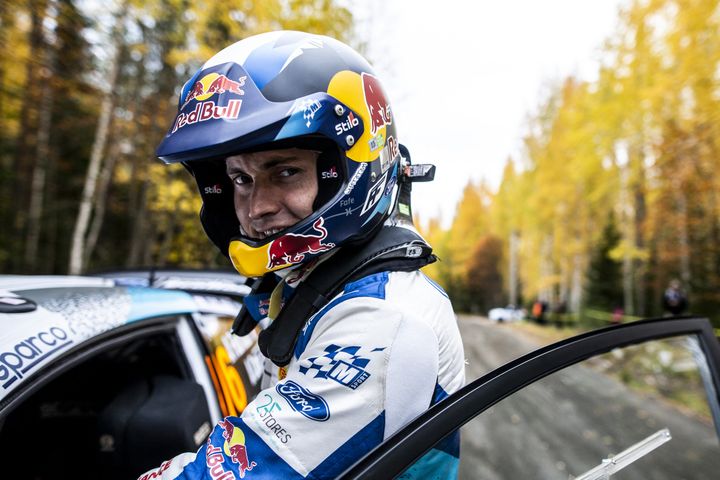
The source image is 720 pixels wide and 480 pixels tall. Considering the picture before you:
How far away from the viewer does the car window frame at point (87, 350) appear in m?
1.21

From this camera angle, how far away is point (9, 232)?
567 inches

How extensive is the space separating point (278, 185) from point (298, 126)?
187 millimetres

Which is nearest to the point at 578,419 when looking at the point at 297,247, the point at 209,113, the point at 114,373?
the point at 297,247

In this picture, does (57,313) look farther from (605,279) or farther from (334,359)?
(605,279)

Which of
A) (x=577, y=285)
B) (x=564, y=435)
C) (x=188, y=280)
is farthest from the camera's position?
(x=577, y=285)

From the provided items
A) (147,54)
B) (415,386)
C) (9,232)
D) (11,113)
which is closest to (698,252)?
(147,54)

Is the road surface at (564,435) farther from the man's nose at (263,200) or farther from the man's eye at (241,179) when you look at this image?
the man's eye at (241,179)

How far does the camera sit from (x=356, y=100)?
4.51ft

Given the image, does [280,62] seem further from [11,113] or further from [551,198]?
[551,198]

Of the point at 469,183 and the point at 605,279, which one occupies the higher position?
the point at 469,183

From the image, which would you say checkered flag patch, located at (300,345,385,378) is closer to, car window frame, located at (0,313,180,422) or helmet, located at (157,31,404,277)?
helmet, located at (157,31,404,277)

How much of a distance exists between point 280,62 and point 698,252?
74.1ft

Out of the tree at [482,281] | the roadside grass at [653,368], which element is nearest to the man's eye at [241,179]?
the roadside grass at [653,368]

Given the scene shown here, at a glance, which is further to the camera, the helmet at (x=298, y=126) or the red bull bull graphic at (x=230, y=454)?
the helmet at (x=298, y=126)
